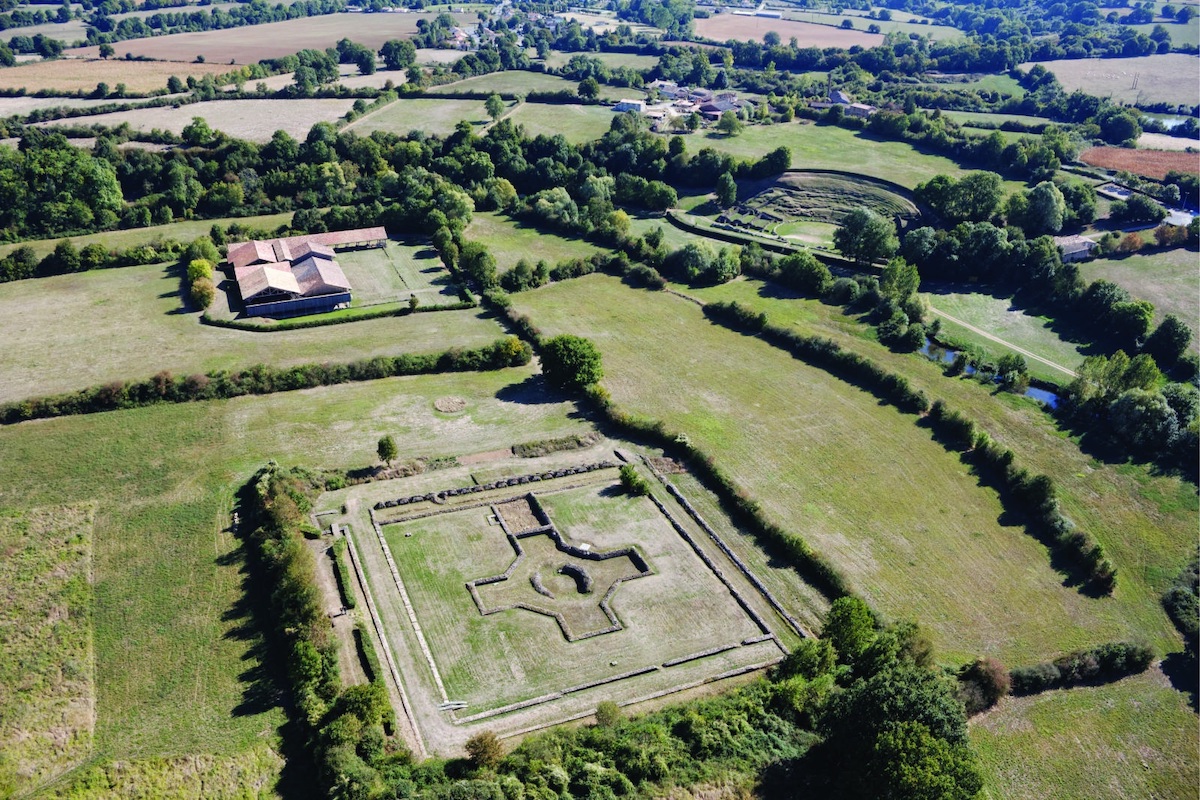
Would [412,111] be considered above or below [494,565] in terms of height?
above

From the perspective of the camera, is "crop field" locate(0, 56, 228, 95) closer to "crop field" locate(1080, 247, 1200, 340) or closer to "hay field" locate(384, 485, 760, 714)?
"hay field" locate(384, 485, 760, 714)

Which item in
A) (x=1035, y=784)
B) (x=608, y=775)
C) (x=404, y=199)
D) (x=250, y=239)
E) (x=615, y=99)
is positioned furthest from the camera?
(x=615, y=99)

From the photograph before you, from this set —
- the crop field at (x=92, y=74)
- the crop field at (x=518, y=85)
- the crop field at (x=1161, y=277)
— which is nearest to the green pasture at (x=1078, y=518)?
the crop field at (x=1161, y=277)

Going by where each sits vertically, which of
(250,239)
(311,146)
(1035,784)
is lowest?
(1035,784)

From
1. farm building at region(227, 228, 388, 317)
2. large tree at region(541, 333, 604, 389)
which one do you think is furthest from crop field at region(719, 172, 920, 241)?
farm building at region(227, 228, 388, 317)

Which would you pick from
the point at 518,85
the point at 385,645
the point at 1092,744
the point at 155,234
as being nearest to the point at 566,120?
the point at 518,85

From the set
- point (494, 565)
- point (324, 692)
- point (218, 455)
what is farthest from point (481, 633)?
point (218, 455)

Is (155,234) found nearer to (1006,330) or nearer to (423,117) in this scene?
(423,117)

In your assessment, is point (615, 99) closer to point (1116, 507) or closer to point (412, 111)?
point (412, 111)
